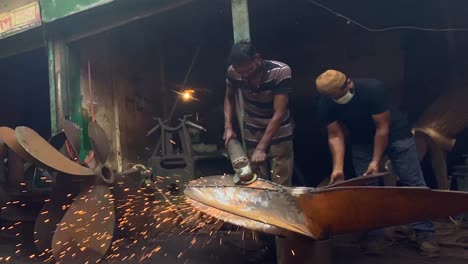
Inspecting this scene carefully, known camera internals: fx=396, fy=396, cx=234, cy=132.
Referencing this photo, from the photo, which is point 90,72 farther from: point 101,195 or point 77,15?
point 101,195

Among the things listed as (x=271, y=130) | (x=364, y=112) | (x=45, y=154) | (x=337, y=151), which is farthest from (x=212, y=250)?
(x=364, y=112)

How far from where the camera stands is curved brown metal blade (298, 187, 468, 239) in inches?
68.6

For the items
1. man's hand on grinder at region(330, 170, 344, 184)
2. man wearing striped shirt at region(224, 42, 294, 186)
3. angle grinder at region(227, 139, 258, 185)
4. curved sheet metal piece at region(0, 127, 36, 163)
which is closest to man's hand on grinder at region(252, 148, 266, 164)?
man wearing striped shirt at region(224, 42, 294, 186)

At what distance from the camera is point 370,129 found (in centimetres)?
369

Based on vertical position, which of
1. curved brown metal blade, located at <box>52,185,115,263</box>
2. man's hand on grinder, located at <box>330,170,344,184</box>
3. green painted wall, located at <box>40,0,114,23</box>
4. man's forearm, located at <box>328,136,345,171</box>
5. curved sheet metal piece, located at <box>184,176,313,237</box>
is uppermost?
green painted wall, located at <box>40,0,114,23</box>

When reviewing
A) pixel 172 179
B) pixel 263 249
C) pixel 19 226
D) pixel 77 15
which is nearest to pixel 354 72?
pixel 172 179

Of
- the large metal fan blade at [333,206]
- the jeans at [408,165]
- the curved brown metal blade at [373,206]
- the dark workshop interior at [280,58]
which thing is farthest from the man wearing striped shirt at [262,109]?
the dark workshop interior at [280,58]

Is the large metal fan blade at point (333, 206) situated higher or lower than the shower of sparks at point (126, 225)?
higher

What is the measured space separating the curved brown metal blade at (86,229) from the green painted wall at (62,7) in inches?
104

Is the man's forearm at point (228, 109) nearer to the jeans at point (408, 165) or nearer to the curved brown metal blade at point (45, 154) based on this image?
the curved brown metal blade at point (45, 154)

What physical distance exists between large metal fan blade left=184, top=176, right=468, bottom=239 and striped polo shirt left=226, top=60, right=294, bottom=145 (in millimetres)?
1620

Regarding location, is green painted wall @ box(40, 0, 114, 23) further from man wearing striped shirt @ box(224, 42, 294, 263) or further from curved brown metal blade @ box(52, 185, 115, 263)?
curved brown metal blade @ box(52, 185, 115, 263)

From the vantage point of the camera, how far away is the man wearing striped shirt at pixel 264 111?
3638mm

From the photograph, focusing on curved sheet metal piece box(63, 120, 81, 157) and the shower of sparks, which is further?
curved sheet metal piece box(63, 120, 81, 157)
